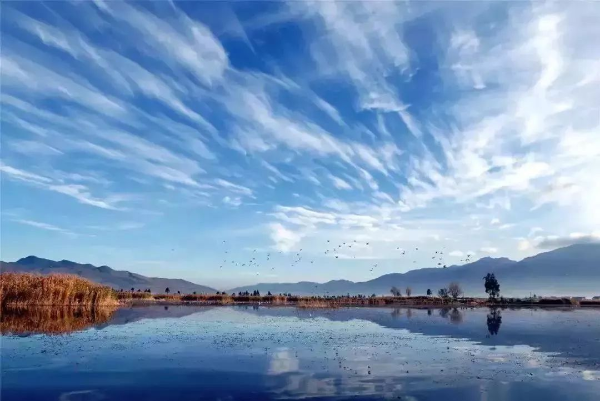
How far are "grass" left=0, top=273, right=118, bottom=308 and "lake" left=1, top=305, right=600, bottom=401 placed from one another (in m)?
24.2

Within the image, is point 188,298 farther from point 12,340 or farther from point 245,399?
point 245,399

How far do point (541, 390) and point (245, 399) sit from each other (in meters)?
→ 10.4

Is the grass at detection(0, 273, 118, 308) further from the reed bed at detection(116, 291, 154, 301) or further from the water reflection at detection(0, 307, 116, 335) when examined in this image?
the reed bed at detection(116, 291, 154, 301)

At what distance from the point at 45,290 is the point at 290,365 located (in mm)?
46944

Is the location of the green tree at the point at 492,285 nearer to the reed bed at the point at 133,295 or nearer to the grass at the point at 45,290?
the reed bed at the point at 133,295

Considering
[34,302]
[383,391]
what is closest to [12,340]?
[383,391]

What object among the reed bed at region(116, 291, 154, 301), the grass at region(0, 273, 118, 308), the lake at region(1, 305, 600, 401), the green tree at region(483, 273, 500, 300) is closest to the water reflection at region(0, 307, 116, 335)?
the lake at region(1, 305, 600, 401)

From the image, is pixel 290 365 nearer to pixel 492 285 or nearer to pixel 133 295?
pixel 133 295

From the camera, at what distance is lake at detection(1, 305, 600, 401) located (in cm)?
1669

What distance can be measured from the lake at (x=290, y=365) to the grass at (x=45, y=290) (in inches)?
951

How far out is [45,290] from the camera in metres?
58.2

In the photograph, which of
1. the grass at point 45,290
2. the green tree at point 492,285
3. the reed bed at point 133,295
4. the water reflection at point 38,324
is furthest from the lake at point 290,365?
the green tree at point 492,285

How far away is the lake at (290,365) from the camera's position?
54.7 feet

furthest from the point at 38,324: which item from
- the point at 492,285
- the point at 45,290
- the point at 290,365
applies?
the point at 492,285
